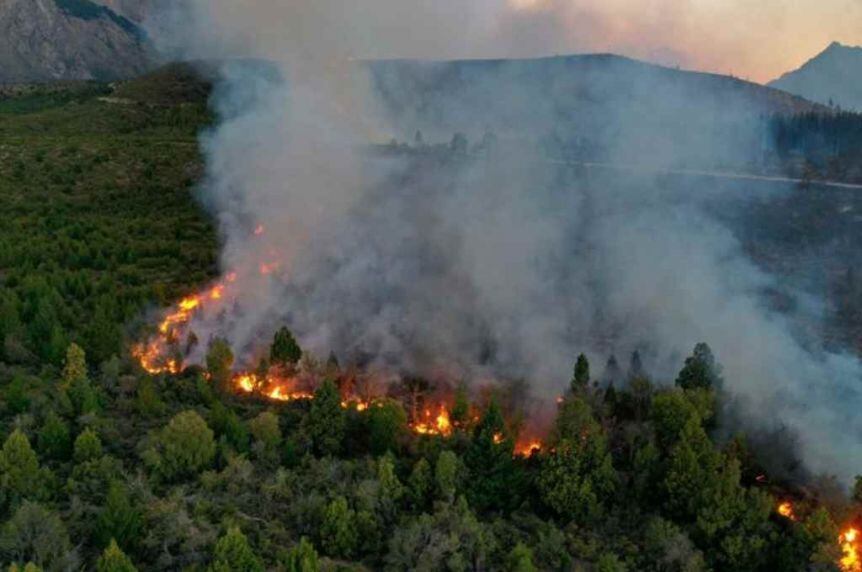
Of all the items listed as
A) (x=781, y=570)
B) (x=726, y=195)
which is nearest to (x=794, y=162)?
(x=726, y=195)

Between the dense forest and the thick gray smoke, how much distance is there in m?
3.33

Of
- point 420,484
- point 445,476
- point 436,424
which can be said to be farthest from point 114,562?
point 436,424

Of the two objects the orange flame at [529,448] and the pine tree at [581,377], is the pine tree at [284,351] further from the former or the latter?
the pine tree at [581,377]

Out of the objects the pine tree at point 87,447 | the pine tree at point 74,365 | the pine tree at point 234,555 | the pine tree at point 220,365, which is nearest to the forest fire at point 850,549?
the pine tree at point 234,555

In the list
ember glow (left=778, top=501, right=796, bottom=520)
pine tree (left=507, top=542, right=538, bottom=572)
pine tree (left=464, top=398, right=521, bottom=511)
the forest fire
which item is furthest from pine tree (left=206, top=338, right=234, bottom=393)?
the forest fire

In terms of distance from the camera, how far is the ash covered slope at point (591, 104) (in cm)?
9200

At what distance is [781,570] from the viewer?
2672cm

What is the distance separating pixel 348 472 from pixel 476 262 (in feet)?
74.8

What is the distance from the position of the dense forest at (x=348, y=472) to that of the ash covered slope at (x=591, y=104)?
130 ft

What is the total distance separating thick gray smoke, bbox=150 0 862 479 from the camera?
3966 cm

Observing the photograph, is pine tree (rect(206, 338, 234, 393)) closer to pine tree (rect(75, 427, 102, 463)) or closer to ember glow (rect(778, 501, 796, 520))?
pine tree (rect(75, 427, 102, 463))

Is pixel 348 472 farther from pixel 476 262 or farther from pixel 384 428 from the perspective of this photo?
pixel 476 262

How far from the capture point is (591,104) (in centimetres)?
12725

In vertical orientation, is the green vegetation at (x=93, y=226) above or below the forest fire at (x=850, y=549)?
above
